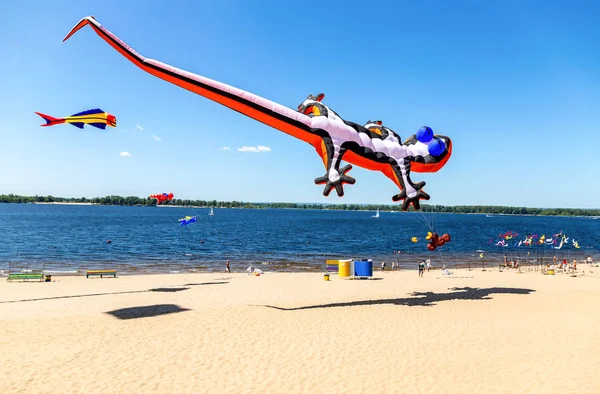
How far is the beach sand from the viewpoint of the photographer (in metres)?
8.71

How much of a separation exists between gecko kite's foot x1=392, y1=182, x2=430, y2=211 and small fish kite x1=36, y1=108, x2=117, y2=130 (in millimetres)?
12303

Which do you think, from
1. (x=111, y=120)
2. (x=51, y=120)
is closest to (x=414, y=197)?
(x=111, y=120)

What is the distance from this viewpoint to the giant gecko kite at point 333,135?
13617 millimetres

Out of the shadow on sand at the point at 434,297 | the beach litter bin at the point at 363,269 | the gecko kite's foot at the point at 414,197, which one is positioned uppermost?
the gecko kite's foot at the point at 414,197

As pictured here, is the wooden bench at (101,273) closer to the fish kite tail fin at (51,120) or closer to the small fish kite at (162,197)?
the small fish kite at (162,197)

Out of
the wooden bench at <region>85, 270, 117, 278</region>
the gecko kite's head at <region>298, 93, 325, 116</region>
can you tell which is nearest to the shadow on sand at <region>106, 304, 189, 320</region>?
the gecko kite's head at <region>298, 93, 325, 116</region>

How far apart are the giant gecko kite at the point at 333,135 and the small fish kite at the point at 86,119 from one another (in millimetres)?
3027

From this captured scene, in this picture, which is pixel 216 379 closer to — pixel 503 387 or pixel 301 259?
pixel 503 387

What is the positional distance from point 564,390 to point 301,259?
36.8 metres

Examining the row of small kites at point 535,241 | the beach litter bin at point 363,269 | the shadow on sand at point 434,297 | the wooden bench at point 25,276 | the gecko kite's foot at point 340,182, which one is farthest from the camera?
the row of small kites at point 535,241

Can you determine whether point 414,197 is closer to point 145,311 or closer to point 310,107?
point 310,107


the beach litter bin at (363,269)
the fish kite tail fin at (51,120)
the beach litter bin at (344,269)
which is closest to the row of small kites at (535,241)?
the beach litter bin at (363,269)

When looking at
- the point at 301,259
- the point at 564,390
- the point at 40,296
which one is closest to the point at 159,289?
the point at 40,296

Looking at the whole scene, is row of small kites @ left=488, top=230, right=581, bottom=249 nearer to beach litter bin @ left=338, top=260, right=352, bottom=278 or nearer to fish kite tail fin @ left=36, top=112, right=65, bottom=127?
beach litter bin @ left=338, top=260, right=352, bottom=278
